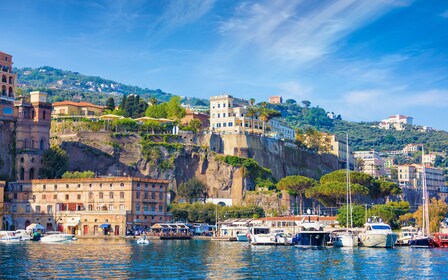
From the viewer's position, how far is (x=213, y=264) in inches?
2368

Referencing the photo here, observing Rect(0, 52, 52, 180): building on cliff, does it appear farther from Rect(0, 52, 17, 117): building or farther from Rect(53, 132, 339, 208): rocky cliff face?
Rect(53, 132, 339, 208): rocky cliff face

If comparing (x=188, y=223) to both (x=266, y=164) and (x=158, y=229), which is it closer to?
(x=158, y=229)

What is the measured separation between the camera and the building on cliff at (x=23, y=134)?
120m

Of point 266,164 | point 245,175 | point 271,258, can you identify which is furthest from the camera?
point 266,164

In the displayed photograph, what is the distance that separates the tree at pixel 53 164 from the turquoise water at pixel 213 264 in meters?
44.8

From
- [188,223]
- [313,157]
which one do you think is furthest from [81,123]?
[313,157]

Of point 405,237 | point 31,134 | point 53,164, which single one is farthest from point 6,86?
point 405,237

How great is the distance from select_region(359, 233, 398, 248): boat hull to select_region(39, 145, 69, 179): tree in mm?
57430

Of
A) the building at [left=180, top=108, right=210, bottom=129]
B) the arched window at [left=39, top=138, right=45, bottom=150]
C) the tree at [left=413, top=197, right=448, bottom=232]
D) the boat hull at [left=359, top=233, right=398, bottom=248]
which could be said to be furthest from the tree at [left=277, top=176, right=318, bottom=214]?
the arched window at [left=39, top=138, right=45, bottom=150]

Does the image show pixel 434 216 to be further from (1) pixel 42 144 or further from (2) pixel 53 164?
(1) pixel 42 144

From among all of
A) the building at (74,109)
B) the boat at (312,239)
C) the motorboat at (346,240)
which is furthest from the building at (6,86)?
the motorboat at (346,240)

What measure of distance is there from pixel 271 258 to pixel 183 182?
6248 centimetres

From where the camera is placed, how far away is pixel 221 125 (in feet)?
505

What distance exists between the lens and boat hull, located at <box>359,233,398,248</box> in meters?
85.2
